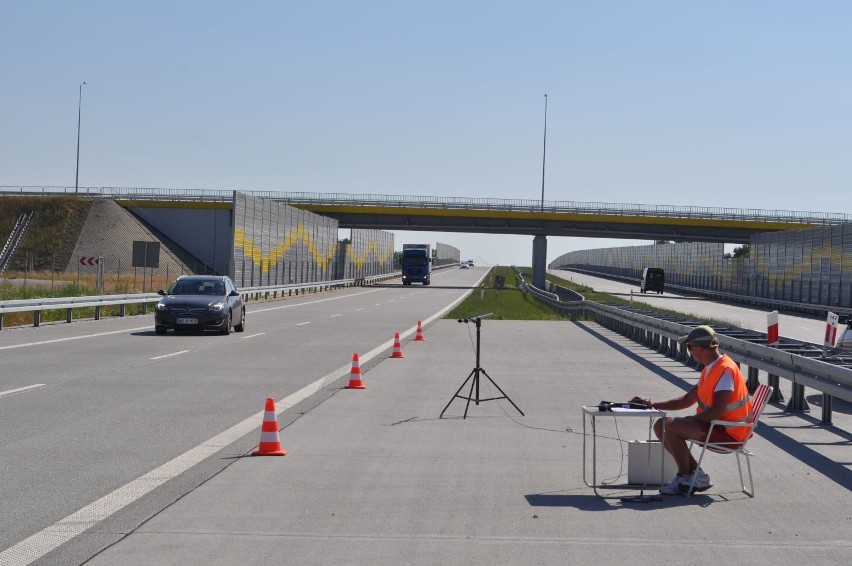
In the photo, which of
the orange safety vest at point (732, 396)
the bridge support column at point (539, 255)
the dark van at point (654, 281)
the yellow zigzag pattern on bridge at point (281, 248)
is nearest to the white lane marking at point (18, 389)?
the orange safety vest at point (732, 396)

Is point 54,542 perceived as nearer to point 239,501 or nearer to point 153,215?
point 239,501

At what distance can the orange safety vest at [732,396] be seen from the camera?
8875 millimetres

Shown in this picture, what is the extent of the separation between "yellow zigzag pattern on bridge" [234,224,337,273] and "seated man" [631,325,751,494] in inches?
1955

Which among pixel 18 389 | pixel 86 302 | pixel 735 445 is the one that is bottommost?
pixel 18 389

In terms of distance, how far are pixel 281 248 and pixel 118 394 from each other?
54.4 metres

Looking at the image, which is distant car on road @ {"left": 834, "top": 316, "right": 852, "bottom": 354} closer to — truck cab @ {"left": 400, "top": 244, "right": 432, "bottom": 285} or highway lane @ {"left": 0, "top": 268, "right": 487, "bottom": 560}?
highway lane @ {"left": 0, "top": 268, "right": 487, "bottom": 560}

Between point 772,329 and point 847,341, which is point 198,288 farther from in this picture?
point 847,341

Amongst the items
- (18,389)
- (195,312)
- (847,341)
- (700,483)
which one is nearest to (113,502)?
(700,483)

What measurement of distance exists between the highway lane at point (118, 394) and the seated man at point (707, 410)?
3927mm

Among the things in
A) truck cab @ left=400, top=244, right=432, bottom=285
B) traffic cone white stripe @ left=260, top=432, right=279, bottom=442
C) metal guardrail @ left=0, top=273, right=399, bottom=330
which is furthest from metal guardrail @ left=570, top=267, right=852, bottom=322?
traffic cone white stripe @ left=260, top=432, right=279, bottom=442

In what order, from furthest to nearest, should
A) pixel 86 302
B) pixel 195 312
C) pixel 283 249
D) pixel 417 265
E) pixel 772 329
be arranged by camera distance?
1. pixel 417 265
2. pixel 283 249
3. pixel 86 302
4. pixel 195 312
5. pixel 772 329

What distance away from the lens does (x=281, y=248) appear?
2734 inches

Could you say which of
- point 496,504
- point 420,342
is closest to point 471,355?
point 420,342

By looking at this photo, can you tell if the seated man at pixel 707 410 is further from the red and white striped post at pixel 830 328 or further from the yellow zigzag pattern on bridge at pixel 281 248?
the yellow zigzag pattern on bridge at pixel 281 248
